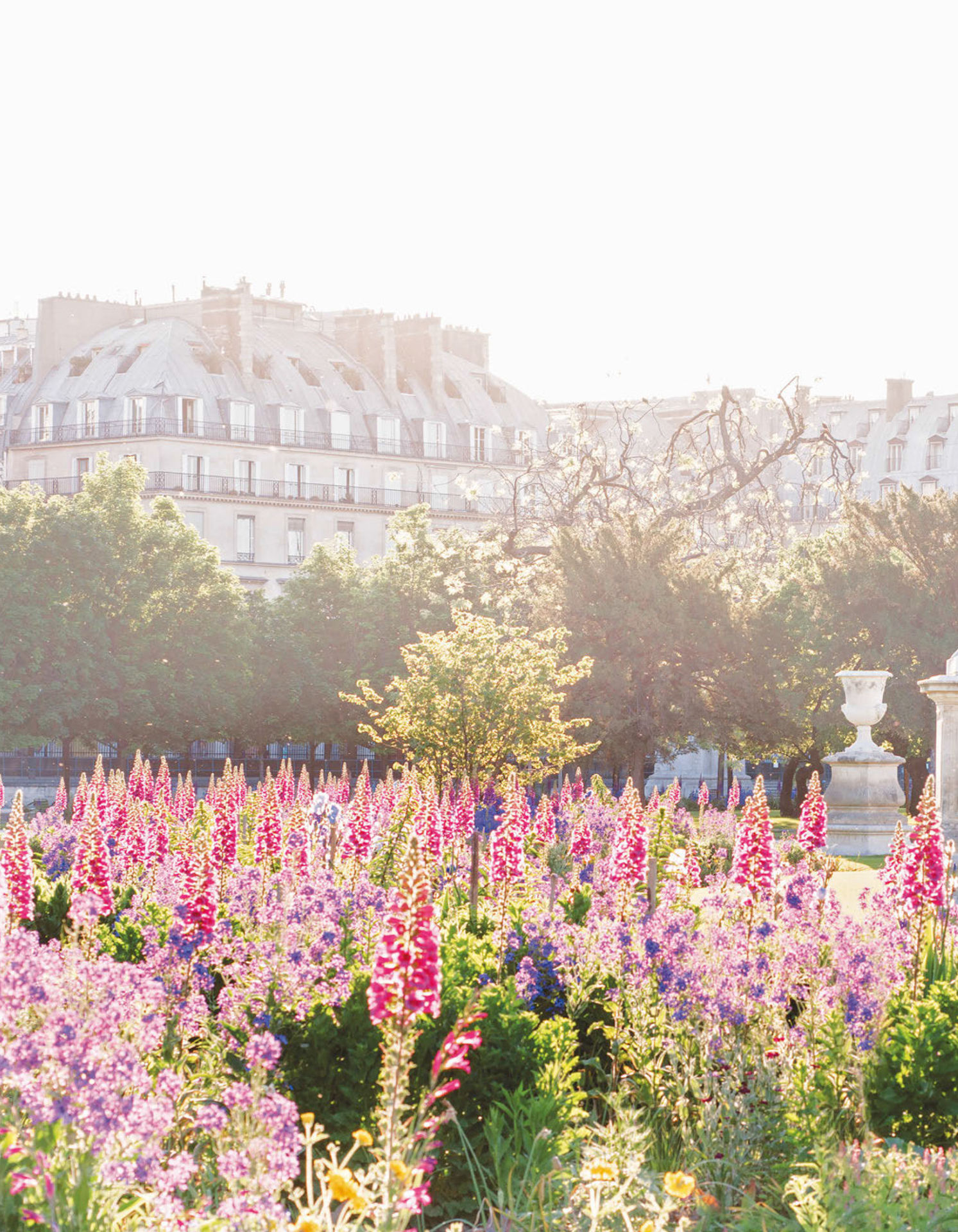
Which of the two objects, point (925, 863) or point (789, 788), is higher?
point (925, 863)

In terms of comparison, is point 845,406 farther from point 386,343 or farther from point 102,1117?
point 102,1117

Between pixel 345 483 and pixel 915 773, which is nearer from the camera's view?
pixel 915 773

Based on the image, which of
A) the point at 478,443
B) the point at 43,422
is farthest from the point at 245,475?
the point at 478,443

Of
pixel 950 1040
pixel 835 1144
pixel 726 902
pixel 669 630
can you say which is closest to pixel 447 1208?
pixel 835 1144

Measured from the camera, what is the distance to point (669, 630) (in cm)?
3934

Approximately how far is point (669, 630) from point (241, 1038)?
3120cm

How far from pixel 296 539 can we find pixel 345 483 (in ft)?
12.6

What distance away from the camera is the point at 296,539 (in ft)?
251

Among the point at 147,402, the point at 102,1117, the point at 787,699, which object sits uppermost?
the point at 147,402

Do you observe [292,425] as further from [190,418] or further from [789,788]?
[789,788]

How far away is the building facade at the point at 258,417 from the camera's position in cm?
7319

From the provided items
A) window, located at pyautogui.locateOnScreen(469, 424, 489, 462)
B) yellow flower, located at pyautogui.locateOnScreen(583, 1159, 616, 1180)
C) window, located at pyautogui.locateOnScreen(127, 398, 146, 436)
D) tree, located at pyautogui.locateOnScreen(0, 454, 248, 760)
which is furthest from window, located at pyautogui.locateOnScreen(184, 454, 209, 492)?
yellow flower, located at pyautogui.locateOnScreen(583, 1159, 616, 1180)

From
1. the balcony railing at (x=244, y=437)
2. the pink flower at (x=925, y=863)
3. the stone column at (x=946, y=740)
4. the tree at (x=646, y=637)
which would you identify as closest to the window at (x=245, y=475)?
the balcony railing at (x=244, y=437)

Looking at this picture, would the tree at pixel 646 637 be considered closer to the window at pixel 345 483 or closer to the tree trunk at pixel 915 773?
the tree trunk at pixel 915 773
